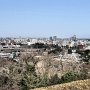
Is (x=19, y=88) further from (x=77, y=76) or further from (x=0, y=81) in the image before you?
(x=77, y=76)

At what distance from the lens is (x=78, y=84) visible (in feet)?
39.9

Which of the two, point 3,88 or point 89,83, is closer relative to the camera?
point 89,83

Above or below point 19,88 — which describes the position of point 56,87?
above

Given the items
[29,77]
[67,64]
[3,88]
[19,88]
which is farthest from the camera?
[67,64]

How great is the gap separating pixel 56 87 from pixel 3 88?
469cm

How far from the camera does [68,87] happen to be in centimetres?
1195

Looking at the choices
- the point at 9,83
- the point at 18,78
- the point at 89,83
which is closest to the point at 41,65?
the point at 18,78

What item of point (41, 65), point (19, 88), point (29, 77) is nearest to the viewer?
point (19, 88)

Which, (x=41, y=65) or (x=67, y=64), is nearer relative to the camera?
(x=41, y=65)

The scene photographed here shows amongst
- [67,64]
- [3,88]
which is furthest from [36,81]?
[67,64]

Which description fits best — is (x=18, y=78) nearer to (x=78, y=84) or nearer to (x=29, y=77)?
(x=29, y=77)

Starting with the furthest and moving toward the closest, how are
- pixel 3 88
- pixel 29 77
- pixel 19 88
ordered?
pixel 29 77, pixel 19 88, pixel 3 88

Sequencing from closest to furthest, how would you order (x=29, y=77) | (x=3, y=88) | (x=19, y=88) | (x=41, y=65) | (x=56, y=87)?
(x=56, y=87), (x=3, y=88), (x=19, y=88), (x=29, y=77), (x=41, y=65)

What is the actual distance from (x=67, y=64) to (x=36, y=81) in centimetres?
2177
